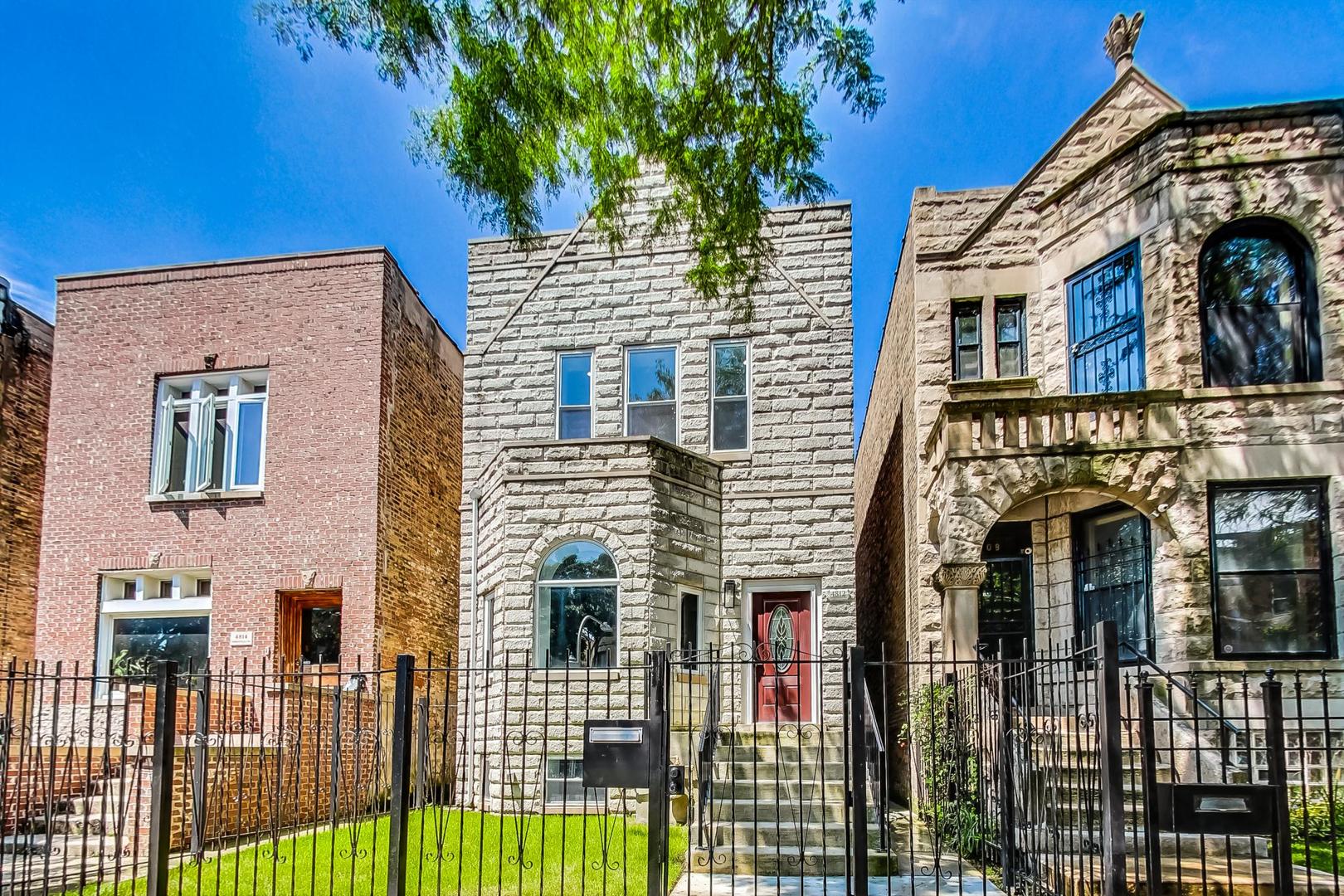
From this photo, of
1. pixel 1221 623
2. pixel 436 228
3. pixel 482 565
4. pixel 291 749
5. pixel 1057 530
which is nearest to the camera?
pixel 1221 623

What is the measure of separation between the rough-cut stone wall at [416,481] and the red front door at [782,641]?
5175mm

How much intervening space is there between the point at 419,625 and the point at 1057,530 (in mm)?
10643

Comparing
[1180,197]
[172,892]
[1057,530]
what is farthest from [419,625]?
[1180,197]

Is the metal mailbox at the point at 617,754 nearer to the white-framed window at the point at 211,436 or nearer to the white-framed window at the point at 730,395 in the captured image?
the white-framed window at the point at 730,395

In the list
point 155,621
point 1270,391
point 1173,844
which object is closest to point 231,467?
point 155,621

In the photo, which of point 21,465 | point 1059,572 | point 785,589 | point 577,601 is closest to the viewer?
point 1059,572

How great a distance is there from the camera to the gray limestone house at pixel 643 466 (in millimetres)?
13812

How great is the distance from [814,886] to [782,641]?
6.66 metres

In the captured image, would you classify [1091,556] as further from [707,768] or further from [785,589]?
[707,768]

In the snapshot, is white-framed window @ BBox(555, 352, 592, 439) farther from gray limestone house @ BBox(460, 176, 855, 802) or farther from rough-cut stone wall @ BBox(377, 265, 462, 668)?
rough-cut stone wall @ BBox(377, 265, 462, 668)

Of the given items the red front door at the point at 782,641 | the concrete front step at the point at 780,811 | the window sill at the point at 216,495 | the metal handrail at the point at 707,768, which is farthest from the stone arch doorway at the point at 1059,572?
the window sill at the point at 216,495

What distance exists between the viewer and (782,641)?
1505 cm

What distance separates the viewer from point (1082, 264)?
40.8 feet

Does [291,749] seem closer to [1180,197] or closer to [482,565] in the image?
[482,565]
